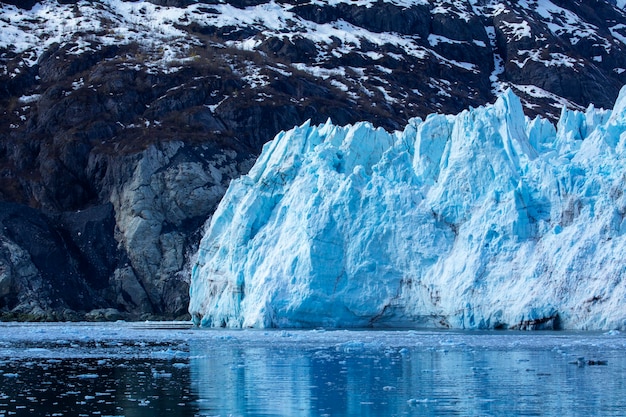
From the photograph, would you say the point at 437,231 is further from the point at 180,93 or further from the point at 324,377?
the point at 180,93

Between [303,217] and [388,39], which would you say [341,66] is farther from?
[303,217]

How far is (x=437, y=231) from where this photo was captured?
39.1 metres

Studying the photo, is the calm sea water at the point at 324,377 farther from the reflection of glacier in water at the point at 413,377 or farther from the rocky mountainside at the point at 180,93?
the rocky mountainside at the point at 180,93

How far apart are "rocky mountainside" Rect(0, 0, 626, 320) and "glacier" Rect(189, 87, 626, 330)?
18448 millimetres

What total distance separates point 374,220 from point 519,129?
24.7 feet

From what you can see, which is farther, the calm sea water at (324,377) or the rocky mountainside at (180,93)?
the rocky mountainside at (180,93)

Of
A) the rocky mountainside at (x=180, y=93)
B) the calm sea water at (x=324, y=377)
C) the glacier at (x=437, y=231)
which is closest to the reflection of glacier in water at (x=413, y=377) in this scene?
the calm sea water at (x=324, y=377)

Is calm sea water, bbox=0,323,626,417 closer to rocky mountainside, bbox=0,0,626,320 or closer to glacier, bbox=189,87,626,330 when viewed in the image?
glacier, bbox=189,87,626,330

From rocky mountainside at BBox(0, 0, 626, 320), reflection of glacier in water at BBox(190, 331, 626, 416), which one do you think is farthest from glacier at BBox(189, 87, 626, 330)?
rocky mountainside at BBox(0, 0, 626, 320)

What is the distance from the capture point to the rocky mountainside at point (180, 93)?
201 ft

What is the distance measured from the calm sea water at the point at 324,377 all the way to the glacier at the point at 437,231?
4.34m

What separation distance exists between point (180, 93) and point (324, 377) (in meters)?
58.2

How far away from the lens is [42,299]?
190 ft

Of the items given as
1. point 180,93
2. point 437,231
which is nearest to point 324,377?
point 437,231
